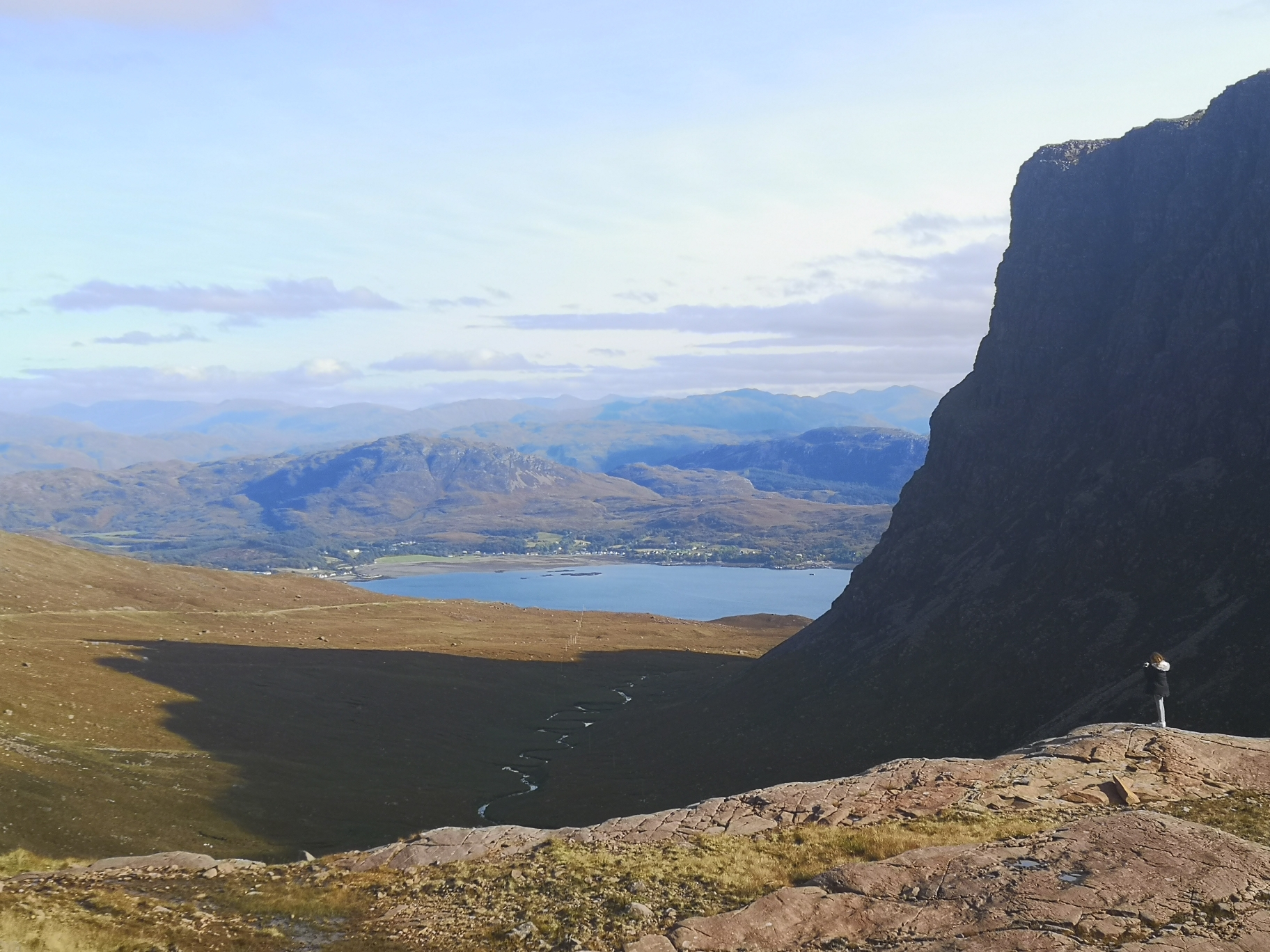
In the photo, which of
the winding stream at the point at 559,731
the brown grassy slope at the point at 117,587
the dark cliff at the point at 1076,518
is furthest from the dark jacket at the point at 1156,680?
the brown grassy slope at the point at 117,587

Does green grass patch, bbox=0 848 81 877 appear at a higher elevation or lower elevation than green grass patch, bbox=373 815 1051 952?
lower

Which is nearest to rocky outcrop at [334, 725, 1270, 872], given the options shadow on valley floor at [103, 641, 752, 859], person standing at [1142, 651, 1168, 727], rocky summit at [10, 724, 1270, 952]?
rocky summit at [10, 724, 1270, 952]

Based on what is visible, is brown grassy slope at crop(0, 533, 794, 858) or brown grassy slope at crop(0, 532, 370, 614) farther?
brown grassy slope at crop(0, 532, 370, 614)

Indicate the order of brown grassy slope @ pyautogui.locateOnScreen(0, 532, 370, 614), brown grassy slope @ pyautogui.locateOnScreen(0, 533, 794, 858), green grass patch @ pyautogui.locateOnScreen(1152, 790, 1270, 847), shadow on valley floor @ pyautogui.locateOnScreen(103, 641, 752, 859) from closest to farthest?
1. green grass patch @ pyautogui.locateOnScreen(1152, 790, 1270, 847)
2. brown grassy slope @ pyautogui.locateOnScreen(0, 533, 794, 858)
3. shadow on valley floor @ pyautogui.locateOnScreen(103, 641, 752, 859)
4. brown grassy slope @ pyautogui.locateOnScreen(0, 532, 370, 614)

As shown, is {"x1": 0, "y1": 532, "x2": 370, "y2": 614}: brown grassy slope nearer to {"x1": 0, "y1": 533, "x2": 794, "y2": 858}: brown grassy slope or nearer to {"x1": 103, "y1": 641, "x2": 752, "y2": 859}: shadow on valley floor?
{"x1": 0, "y1": 533, "x2": 794, "y2": 858}: brown grassy slope

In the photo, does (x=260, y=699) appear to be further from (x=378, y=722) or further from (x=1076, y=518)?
(x=1076, y=518)

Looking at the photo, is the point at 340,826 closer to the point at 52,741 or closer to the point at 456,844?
the point at 52,741

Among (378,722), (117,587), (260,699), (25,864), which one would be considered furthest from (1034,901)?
(117,587)

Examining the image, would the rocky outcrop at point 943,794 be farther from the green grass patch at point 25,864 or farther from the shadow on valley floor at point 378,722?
the shadow on valley floor at point 378,722
